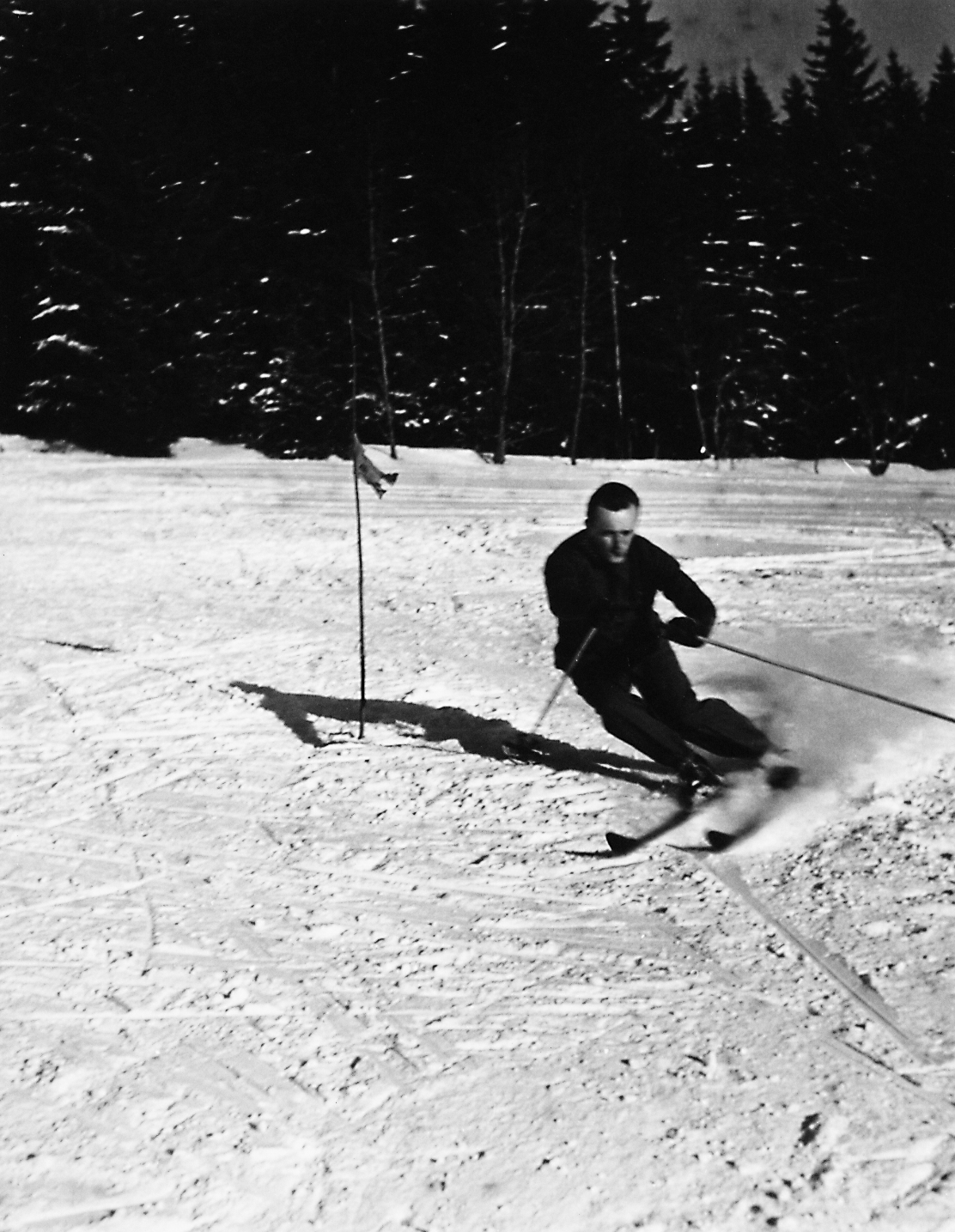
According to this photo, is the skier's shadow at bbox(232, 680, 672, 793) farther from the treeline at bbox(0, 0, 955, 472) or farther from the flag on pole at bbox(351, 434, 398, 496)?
the treeline at bbox(0, 0, 955, 472)

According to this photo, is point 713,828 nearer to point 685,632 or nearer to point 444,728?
point 685,632

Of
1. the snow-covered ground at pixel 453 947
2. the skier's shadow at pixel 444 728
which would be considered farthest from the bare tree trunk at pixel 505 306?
the skier's shadow at pixel 444 728

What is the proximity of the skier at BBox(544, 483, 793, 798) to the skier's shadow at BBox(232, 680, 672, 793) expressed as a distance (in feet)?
1.81

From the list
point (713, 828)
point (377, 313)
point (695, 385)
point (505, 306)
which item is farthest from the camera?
point (695, 385)

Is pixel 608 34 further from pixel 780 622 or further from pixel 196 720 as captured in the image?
pixel 196 720

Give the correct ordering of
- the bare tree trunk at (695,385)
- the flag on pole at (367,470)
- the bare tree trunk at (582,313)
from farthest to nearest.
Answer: the bare tree trunk at (695,385), the bare tree trunk at (582,313), the flag on pole at (367,470)

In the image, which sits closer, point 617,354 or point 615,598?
point 615,598

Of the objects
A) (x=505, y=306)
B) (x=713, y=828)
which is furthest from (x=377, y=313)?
(x=713, y=828)

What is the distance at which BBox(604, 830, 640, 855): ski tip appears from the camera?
18.7 ft

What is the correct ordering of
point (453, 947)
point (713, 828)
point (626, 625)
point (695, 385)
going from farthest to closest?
point (695, 385)
point (626, 625)
point (713, 828)
point (453, 947)

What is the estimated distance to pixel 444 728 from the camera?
8219mm

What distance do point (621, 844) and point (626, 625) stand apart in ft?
4.05

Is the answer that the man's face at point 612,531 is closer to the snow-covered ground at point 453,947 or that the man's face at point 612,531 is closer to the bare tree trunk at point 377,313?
the snow-covered ground at point 453,947

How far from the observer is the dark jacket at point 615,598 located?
638 cm
